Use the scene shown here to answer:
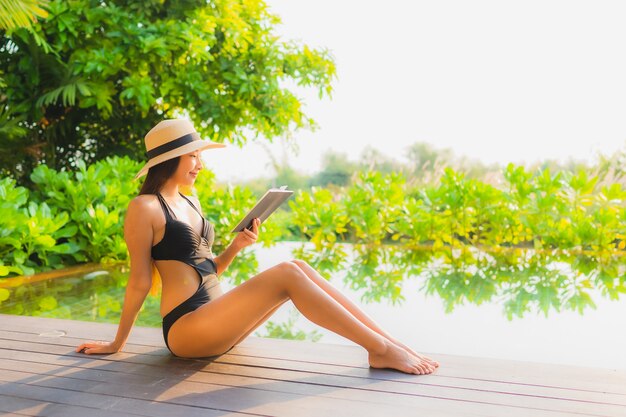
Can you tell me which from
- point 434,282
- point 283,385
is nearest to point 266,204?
point 283,385

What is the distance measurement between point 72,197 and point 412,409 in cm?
481

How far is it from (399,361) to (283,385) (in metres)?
0.46

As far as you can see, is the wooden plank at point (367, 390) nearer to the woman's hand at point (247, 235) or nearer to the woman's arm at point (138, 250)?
the woman's arm at point (138, 250)

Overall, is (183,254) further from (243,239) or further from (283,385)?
(283,385)

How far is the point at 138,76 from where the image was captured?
6809 millimetres

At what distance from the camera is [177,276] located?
2465 millimetres

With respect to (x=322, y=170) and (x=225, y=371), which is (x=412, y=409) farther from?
(x=322, y=170)

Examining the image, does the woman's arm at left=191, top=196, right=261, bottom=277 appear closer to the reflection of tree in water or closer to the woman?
the woman

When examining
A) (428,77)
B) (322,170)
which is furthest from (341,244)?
(428,77)

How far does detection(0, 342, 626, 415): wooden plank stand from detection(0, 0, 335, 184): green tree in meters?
4.73

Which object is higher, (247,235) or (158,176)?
(158,176)

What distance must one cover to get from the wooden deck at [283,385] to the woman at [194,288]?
9cm

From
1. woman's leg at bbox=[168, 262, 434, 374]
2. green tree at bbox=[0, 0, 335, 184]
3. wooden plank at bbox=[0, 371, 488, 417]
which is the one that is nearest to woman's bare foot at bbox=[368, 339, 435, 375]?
woman's leg at bbox=[168, 262, 434, 374]

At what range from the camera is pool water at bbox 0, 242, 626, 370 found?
3348 mm
